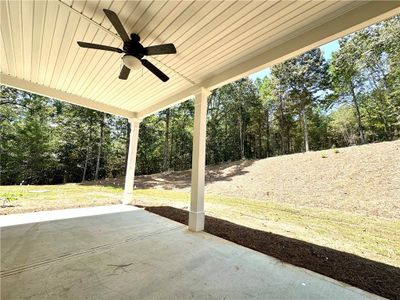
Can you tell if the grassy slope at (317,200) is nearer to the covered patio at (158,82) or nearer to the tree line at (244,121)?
the covered patio at (158,82)

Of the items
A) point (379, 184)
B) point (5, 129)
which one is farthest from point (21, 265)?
point (5, 129)

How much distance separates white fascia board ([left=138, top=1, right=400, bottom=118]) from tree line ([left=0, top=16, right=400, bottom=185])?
32.9 ft

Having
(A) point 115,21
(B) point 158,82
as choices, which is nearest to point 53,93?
(B) point 158,82

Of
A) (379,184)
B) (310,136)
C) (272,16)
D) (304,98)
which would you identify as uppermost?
(304,98)

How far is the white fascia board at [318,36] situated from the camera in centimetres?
178

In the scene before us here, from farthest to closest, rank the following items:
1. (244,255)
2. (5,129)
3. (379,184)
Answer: (5,129), (379,184), (244,255)

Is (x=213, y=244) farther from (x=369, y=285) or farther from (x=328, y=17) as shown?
(x=328, y=17)

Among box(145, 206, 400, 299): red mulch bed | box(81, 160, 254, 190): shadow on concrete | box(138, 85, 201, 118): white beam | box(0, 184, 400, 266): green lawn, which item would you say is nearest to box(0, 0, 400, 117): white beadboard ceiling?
box(138, 85, 201, 118): white beam

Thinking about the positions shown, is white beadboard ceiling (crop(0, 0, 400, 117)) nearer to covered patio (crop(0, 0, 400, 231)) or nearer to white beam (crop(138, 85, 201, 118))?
covered patio (crop(0, 0, 400, 231))

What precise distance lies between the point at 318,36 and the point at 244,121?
1390 cm

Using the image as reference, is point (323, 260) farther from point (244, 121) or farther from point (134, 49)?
point (244, 121)

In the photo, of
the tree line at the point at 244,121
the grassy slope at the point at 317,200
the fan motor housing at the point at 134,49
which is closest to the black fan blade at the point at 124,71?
the fan motor housing at the point at 134,49

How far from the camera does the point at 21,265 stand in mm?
2021

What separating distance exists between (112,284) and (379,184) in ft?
23.5
